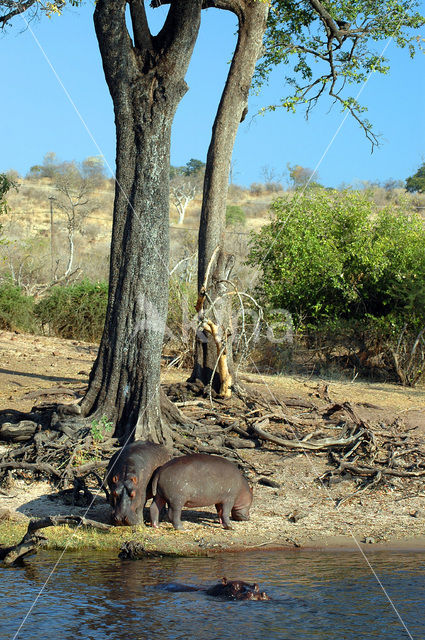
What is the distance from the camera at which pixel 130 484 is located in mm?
6402

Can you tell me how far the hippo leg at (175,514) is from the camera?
21.5 ft

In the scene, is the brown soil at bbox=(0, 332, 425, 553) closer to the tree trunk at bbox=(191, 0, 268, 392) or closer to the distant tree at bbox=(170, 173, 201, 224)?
the tree trunk at bbox=(191, 0, 268, 392)

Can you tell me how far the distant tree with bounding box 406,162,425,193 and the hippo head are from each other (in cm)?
4717

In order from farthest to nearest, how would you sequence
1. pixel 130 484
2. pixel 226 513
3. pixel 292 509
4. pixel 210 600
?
pixel 292 509 → pixel 226 513 → pixel 130 484 → pixel 210 600

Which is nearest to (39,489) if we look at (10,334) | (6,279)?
(10,334)

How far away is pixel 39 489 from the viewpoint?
306 inches

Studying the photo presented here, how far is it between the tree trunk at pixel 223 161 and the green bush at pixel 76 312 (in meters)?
8.16

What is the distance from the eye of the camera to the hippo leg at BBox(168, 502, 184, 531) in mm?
6566

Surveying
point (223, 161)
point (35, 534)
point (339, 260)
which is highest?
point (223, 161)

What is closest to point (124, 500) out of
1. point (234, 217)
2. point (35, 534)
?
point (35, 534)

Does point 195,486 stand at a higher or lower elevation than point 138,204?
lower

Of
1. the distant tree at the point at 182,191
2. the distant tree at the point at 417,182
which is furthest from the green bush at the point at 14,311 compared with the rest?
the distant tree at the point at 417,182

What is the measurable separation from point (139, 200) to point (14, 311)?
457 inches

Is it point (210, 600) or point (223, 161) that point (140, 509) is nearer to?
point (210, 600)
